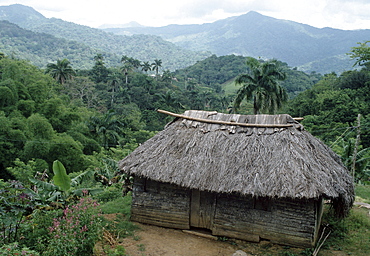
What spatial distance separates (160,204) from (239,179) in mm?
2545

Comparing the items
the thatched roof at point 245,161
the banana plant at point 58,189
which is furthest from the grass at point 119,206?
the thatched roof at point 245,161

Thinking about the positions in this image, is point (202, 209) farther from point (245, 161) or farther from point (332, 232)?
point (332, 232)

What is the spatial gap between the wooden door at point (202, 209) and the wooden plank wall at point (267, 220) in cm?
18

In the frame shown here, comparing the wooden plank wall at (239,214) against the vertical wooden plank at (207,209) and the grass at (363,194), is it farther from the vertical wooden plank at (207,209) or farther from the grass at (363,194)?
the grass at (363,194)

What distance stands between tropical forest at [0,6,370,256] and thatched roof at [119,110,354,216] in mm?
1535

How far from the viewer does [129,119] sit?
136 feet

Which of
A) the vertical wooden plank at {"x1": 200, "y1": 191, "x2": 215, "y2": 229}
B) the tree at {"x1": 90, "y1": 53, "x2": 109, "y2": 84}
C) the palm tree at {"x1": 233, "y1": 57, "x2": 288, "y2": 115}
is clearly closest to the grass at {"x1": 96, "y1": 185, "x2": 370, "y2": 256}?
the vertical wooden plank at {"x1": 200, "y1": 191, "x2": 215, "y2": 229}

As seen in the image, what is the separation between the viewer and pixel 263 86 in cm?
2352

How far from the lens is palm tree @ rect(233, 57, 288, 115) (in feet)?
76.1

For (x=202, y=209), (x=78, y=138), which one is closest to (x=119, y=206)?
(x=202, y=209)

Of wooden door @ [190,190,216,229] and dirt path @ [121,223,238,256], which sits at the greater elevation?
wooden door @ [190,190,216,229]

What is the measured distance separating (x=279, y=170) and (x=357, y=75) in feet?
120

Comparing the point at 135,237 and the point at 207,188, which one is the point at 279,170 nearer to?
the point at 207,188

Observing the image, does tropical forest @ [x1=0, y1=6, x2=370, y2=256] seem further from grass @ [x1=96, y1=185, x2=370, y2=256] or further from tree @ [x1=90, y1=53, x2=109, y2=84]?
tree @ [x1=90, y1=53, x2=109, y2=84]
